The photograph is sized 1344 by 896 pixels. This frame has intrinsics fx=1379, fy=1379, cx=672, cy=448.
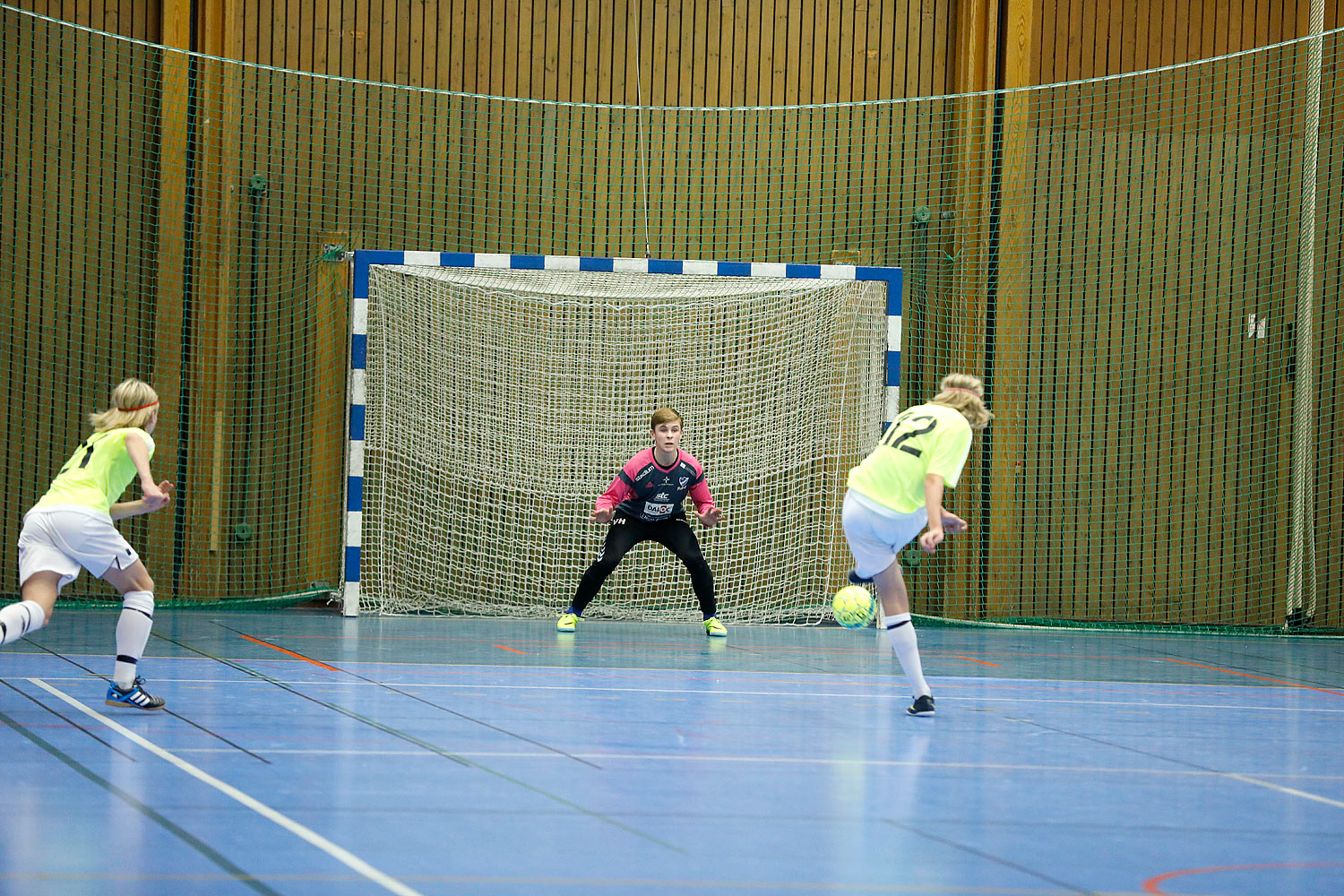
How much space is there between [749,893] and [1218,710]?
16.4 ft

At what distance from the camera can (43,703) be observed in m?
6.16

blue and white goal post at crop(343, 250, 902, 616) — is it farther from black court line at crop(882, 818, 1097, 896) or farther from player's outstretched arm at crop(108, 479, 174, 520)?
black court line at crop(882, 818, 1097, 896)

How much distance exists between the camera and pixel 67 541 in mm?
6078

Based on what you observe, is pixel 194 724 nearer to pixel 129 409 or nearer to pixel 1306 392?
pixel 129 409

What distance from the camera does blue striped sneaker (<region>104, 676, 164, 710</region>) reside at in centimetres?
609

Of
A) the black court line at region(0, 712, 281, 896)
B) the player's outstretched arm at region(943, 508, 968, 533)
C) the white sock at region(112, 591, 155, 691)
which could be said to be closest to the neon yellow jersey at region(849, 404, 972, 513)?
the player's outstretched arm at region(943, 508, 968, 533)

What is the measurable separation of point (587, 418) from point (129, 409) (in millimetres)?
6687

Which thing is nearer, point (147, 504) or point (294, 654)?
point (147, 504)

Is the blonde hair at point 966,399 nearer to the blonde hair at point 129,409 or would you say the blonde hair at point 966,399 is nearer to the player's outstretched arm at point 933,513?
the player's outstretched arm at point 933,513

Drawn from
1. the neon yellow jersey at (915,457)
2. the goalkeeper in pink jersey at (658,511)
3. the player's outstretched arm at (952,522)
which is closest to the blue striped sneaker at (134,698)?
the neon yellow jersey at (915,457)

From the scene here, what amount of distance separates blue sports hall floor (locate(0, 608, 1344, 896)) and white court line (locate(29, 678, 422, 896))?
1 centimetres

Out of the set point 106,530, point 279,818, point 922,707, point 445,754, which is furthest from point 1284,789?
point 106,530

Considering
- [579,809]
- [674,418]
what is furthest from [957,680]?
[579,809]

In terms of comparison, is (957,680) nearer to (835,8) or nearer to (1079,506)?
(1079,506)
